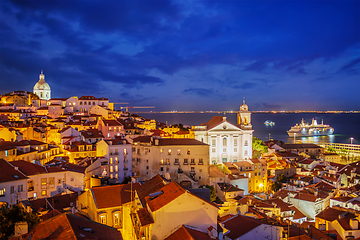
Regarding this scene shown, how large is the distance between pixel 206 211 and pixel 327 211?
17.5m

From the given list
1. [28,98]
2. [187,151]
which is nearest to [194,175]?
[187,151]

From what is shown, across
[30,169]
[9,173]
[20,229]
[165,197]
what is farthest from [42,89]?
[165,197]

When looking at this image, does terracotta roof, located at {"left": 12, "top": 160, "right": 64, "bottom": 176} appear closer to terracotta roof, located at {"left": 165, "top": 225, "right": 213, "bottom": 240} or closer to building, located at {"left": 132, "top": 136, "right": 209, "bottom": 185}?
building, located at {"left": 132, "top": 136, "right": 209, "bottom": 185}

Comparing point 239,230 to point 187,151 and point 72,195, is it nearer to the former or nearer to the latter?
point 72,195

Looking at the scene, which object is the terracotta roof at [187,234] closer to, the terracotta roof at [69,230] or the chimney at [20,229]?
the terracotta roof at [69,230]

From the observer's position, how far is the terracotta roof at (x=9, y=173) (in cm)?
1942

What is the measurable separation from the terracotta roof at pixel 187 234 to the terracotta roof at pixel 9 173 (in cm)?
1536

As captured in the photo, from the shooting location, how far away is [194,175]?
31.9 metres

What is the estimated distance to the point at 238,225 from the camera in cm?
1423

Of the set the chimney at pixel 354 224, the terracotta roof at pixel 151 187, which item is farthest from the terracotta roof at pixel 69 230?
the chimney at pixel 354 224

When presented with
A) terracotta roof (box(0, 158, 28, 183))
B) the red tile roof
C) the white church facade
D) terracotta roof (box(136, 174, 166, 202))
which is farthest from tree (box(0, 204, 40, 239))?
the white church facade

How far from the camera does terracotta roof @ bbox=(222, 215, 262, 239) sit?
13.2 m

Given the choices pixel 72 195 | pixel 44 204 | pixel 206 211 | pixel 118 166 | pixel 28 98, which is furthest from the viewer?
pixel 28 98

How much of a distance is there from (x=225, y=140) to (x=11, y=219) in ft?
122
